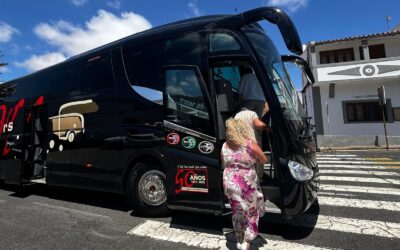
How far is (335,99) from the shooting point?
70.0 ft

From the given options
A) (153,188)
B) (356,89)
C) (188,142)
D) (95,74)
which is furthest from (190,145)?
(356,89)

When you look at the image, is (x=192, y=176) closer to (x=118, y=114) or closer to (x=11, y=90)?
(x=118, y=114)

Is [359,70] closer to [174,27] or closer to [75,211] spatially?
[174,27]

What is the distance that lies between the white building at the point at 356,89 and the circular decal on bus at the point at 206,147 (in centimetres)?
1728

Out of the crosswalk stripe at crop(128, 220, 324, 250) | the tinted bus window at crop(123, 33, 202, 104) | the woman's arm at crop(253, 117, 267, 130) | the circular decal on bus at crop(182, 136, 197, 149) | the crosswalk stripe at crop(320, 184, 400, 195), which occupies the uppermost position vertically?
the tinted bus window at crop(123, 33, 202, 104)

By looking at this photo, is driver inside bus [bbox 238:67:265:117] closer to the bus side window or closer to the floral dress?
the bus side window

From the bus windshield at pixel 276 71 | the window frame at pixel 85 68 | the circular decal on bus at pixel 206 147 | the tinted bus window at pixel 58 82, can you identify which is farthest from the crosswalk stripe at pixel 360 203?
the tinted bus window at pixel 58 82

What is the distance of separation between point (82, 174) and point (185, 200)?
2.74 m

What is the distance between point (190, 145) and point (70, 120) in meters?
3.29

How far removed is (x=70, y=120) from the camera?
23.1ft

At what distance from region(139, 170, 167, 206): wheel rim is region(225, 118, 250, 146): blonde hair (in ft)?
6.12

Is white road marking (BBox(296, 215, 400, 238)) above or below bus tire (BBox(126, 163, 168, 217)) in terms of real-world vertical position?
below

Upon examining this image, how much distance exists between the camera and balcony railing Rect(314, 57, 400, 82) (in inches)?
791

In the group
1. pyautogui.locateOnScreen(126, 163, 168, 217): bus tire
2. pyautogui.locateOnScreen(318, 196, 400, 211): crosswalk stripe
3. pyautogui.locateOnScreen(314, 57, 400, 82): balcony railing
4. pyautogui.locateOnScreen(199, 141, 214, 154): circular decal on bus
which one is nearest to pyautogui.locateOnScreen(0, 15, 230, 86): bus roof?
pyautogui.locateOnScreen(199, 141, 214, 154): circular decal on bus
